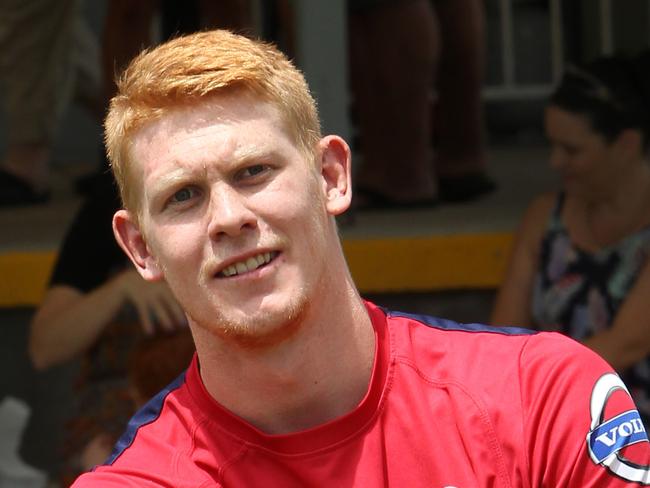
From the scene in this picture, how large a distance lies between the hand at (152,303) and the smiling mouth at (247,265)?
5.20 ft

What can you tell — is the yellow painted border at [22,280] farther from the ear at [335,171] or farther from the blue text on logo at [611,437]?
the blue text on logo at [611,437]

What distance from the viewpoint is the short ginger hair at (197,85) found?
193 centimetres

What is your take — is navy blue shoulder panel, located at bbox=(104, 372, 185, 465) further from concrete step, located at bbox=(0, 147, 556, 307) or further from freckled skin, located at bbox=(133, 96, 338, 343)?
concrete step, located at bbox=(0, 147, 556, 307)

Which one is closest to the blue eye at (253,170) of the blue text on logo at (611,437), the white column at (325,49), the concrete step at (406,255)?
the blue text on logo at (611,437)

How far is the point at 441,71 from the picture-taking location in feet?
17.9

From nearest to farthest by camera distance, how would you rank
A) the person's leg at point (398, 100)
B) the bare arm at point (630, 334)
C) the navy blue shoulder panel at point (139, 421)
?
the navy blue shoulder panel at point (139, 421) < the bare arm at point (630, 334) < the person's leg at point (398, 100)

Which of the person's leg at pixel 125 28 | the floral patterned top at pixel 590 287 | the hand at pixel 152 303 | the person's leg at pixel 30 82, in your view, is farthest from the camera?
the person's leg at pixel 30 82

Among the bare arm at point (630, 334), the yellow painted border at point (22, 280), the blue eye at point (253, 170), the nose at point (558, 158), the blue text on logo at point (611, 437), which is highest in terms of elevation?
the blue eye at point (253, 170)

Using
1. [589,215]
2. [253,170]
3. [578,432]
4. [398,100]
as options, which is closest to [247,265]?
[253,170]

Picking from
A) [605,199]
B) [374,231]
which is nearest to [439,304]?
[374,231]

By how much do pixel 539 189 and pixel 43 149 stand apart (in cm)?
195

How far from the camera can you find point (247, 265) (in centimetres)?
189

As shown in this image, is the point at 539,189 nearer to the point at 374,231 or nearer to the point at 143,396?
the point at 374,231

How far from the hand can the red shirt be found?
149 centimetres
